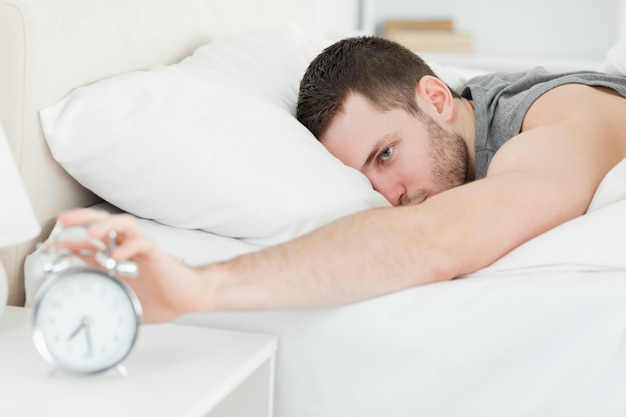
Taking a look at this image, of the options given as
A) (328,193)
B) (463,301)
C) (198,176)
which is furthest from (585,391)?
(198,176)

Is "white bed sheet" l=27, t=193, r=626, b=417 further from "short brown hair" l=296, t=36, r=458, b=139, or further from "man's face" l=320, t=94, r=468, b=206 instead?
"short brown hair" l=296, t=36, r=458, b=139

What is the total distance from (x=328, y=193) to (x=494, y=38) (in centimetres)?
286

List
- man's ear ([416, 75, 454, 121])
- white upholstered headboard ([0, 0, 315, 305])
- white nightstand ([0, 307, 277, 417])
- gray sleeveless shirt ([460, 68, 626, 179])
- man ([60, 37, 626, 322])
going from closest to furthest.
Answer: white nightstand ([0, 307, 277, 417]) < man ([60, 37, 626, 322]) < white upholstered headboard ([0, 0, 315, 305]) < gray sleeveless shirt ([460, 68, 626, 179]) < man's ear ([416, 75, 454, 121])

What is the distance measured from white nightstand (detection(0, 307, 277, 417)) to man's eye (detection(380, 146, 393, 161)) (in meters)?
0.58

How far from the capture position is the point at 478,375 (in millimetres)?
1089

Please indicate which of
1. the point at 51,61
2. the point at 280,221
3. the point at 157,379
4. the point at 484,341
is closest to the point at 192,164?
the point at 280,221

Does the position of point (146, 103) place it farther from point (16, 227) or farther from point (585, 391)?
point (585, 391)

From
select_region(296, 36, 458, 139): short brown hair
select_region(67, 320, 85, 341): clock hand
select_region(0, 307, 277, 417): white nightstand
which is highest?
select_region(296, 36, 458, 139): short brown hair

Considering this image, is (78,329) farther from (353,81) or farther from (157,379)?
(353,81)

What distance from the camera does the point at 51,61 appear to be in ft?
4.30

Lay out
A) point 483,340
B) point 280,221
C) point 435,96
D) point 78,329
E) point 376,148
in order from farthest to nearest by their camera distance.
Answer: point 435,96 < point 376,148 < point 280,221 < point 483,340 < point 78,329

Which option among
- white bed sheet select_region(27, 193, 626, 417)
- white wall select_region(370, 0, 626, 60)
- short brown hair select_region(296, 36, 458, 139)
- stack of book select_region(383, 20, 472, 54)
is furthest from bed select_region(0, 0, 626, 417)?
white wall select_region(370, 0, 626, 60)

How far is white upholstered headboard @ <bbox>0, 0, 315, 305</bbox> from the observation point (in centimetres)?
125

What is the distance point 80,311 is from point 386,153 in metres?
0.83
